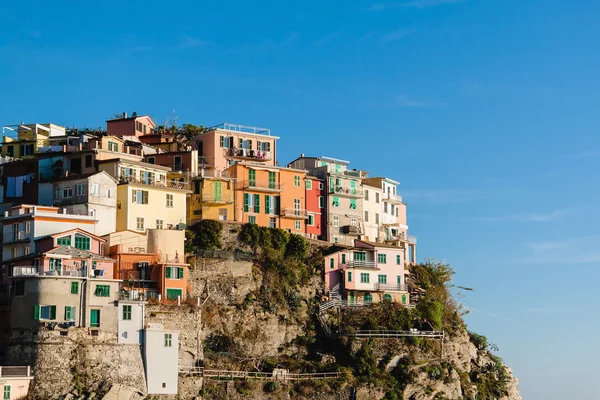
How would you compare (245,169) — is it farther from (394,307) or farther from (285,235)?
(394,307)

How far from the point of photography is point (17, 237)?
84000 millimetres

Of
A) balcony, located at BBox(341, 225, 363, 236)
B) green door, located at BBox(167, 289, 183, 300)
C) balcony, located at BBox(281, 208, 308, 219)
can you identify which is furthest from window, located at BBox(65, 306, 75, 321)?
balcony, located at BBox(341, 225, 363, 236)

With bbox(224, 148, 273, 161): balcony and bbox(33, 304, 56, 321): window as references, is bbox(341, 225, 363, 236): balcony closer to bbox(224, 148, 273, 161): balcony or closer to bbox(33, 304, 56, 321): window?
bbox(224, 148, 273, 161): balcony

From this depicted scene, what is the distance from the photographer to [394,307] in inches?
3797

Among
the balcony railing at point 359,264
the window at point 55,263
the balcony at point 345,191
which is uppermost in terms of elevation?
the balcony at point 345,191

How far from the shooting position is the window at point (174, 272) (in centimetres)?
8406

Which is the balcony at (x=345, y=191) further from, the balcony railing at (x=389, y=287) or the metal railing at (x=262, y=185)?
the balcony railing at (x=389, y=287)

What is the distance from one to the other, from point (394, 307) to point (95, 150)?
93.7 feet

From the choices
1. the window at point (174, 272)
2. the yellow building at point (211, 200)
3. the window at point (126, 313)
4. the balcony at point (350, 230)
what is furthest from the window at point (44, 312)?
the balcony at point (350, 230)

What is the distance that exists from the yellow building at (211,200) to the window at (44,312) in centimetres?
2244

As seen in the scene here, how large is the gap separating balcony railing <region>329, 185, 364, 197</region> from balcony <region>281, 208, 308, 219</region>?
15.9 feet

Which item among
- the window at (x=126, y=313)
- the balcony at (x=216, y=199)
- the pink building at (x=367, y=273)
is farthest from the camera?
the pink building at (x=367, y=273)

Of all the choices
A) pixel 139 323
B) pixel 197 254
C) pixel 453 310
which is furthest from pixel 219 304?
pixel 453 310

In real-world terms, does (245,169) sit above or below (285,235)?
above
